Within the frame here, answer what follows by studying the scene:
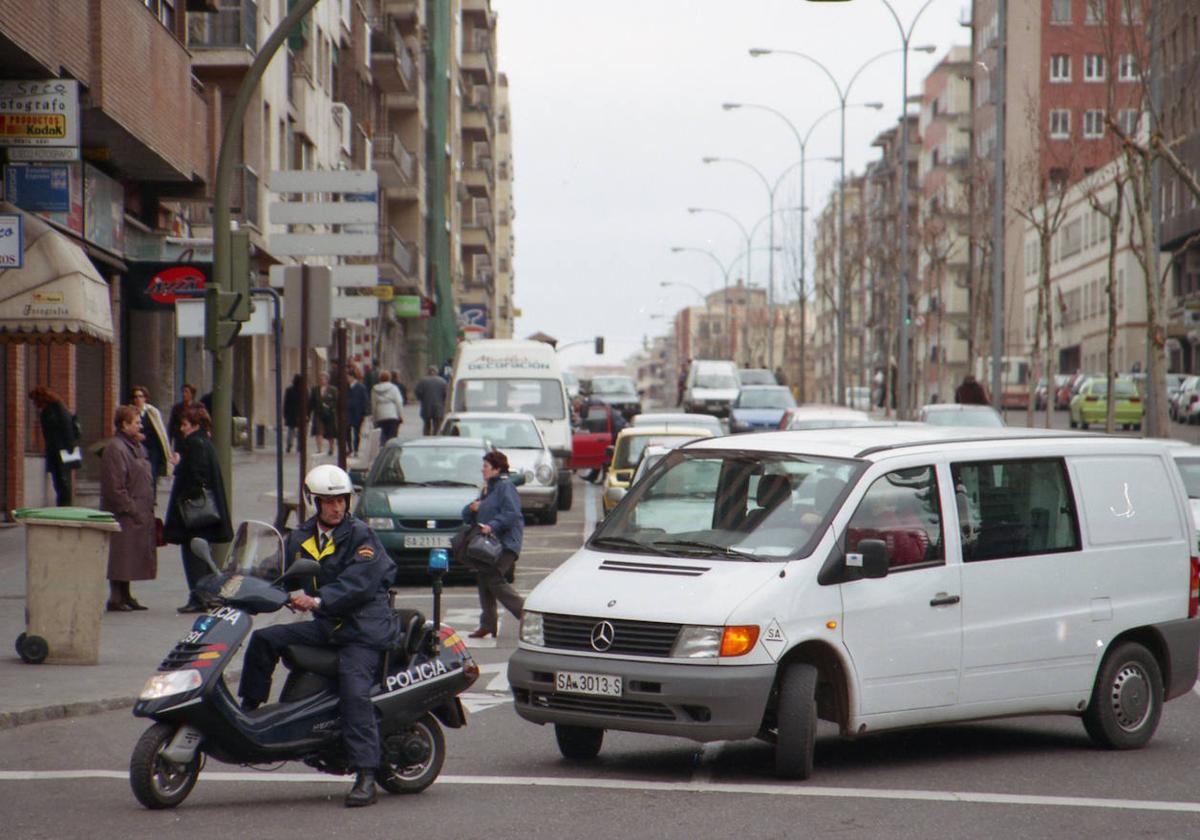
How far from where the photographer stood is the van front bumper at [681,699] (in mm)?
9172

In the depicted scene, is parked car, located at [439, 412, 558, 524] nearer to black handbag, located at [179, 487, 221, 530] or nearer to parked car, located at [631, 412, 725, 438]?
parked car, located at [631, 412, 725, 438]

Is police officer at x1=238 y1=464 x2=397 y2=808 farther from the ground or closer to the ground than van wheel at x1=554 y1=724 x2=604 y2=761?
farther from the ground

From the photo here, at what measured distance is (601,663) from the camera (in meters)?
9.39

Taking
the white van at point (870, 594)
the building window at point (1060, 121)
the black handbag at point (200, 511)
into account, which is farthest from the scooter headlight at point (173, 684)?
the building window at point (1060, 121)

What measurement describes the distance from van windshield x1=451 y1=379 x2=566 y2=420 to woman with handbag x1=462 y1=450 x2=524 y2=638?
17414 mm

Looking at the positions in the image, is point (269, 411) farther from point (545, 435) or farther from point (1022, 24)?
point (1022, 24)

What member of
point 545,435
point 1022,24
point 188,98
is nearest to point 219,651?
point 188,98

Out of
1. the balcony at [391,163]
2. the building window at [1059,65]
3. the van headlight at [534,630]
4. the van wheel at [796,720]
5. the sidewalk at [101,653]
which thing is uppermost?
the building window at [1059,65]

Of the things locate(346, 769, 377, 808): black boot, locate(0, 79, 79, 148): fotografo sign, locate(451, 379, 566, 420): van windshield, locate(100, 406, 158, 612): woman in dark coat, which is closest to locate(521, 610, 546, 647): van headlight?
locate(346, 769, 377, 808): black boot

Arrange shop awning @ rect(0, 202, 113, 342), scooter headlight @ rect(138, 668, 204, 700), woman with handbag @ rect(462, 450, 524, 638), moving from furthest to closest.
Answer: shop awning @ rect(0, 202, 113, 342)
woman with handbag @ rect(462, 450, 524, 638)
scooter headlight @ rect(138, 668, 204, 700)

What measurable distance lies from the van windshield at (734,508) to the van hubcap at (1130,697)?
213cm

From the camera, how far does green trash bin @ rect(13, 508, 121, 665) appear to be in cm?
1356

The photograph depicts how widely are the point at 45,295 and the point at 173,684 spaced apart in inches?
466

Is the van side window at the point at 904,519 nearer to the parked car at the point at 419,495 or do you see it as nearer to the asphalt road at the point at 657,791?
the asphalt road at the point at 657,791
